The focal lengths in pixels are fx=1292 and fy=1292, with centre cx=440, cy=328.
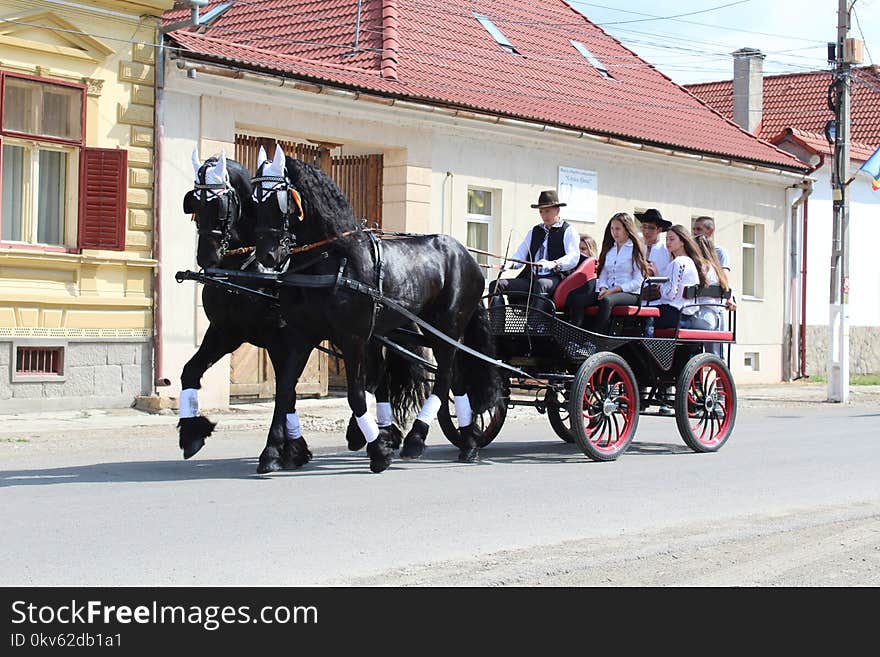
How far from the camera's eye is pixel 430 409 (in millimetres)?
10156

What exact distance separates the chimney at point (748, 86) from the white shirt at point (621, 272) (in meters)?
19.7

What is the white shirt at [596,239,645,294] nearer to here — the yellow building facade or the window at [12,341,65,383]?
the yellow building facade

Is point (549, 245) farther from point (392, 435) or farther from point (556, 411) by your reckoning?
point (392, 435)

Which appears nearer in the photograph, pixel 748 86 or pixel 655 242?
pixel 655 242

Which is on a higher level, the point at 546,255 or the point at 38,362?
the point at 546,255

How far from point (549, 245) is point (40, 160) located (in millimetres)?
6568

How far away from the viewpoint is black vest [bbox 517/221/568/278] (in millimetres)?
11227

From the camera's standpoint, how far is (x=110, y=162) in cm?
1479

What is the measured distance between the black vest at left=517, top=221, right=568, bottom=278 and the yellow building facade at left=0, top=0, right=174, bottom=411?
5734 millimetres

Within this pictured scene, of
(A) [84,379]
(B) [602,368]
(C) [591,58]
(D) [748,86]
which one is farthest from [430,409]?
(D) [748,86]

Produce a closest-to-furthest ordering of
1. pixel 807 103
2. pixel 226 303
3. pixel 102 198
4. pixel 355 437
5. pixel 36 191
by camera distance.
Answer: pixel 226 303
pixel 355 437
pixel 36 191
pixel 102 198
pixel 807 103
